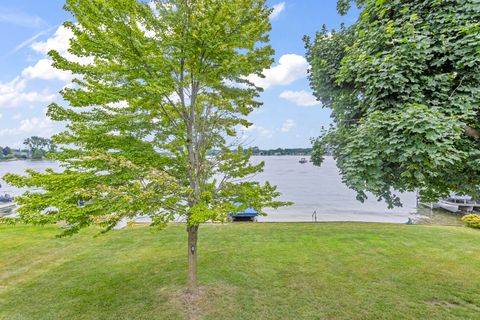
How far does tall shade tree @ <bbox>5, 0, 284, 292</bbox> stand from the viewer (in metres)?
5.06

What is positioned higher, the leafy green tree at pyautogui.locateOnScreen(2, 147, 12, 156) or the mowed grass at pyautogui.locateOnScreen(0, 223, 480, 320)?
the leafy green tree at pyautogui.locateOnScreen(2, 147, 12, 156)

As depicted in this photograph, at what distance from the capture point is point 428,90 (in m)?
4.91

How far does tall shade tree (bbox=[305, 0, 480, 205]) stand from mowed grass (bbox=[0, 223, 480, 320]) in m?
3.41

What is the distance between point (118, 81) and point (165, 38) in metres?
1.40

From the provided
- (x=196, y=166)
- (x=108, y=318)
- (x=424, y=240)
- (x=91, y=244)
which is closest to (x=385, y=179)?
(x=196, y=166)

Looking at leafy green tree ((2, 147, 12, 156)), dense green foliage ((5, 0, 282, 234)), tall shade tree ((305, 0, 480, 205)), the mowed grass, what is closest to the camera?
tall shade tree ((305, 0, 480, 205))

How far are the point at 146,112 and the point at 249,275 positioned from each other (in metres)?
Result: 5.72

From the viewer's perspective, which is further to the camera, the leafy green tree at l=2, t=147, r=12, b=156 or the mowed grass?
the leafy green tree at l=2, t=147, r=12, b=156

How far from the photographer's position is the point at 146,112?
21.2 feet

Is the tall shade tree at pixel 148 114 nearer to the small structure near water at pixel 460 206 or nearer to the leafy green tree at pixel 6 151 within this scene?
the small structure near water at pixel 460 206

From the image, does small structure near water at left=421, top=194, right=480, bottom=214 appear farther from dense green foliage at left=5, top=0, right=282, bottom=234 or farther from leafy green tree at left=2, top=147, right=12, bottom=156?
leafy green tree at left=2, top=147, right=12, bottom=156

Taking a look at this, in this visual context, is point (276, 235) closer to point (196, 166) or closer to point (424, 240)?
point (424, 240)

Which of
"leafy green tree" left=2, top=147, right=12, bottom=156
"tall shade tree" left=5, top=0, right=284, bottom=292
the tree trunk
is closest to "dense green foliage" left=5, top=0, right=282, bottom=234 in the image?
"tall shade tree" left=5, top=0, right=284, bottom=292

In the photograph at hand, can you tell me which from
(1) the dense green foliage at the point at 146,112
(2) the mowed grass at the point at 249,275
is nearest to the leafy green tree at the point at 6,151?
(2) the mowed grass at the point at 249,275
